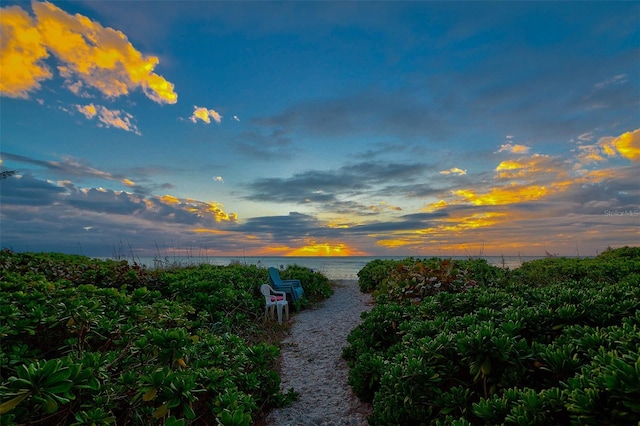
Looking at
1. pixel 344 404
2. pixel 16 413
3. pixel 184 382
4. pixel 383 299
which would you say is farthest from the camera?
pixel 383 299

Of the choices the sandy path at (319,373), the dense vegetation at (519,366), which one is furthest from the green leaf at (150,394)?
the sandy path at (319,373)

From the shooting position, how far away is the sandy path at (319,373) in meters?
3.70

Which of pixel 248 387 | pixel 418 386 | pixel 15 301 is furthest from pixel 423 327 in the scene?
pixel 15 301

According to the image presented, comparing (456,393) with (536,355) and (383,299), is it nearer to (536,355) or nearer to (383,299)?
(536,355)

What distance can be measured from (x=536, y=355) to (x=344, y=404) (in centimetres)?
230

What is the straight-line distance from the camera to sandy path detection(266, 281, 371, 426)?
3699 millimetres

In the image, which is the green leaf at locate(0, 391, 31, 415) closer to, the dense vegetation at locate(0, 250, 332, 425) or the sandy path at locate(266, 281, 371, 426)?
the dense vegetation at locate(0, 250, 332, 425)

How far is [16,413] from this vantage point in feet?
4.96

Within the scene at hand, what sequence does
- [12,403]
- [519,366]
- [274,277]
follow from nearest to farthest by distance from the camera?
[12,403] < [519,366] < [274,277]

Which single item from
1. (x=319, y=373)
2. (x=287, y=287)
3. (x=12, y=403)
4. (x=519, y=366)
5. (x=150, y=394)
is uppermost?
(x=12, y=403)

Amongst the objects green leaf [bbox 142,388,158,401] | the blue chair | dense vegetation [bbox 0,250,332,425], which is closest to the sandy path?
dense vegetation [bbox 0,250,332,425]

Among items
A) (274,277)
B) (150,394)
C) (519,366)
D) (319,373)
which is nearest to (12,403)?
(150,394)

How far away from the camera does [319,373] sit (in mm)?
4953

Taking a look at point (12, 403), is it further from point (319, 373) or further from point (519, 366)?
point (319, 373)
